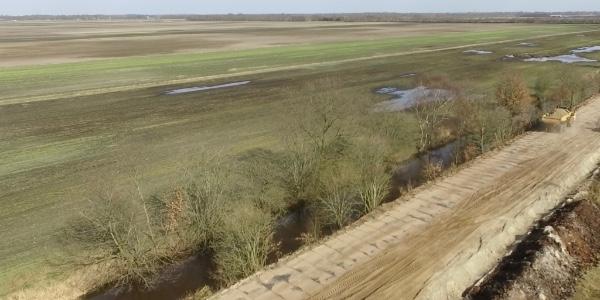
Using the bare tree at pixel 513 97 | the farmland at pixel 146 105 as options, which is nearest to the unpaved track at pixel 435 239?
the farmland at pixel 146 105

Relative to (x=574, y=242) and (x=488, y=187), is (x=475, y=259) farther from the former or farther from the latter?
(x=488, y=187)

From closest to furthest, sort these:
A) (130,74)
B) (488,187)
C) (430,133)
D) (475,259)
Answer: (475,259) < (488,187) < (430,133) < (130,74)

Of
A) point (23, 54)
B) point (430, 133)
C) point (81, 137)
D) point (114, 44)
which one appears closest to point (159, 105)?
point (81, 137)

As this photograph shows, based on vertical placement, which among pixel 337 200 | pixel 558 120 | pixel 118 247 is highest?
pixel 558 120

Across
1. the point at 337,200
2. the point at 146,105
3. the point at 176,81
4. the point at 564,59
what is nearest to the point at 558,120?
the point at 337,200

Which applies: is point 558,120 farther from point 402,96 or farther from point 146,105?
point 146,105

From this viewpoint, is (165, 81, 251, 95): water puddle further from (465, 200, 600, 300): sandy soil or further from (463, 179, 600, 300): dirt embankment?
(465, 200, 600, 300): sandy soil

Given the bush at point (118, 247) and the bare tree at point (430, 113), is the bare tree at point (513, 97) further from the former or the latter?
the bush at point (118, 247)
